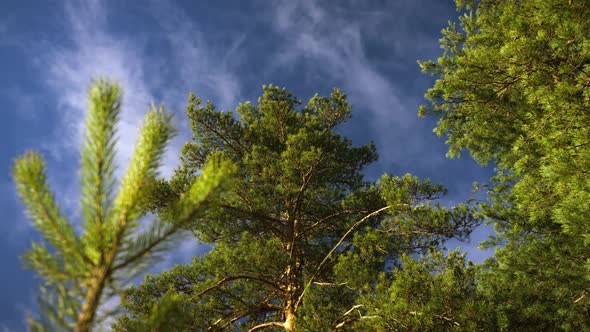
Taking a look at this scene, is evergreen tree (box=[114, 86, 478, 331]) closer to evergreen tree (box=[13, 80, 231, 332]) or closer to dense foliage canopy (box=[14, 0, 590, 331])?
dense foliage canopy (box=[14, 0, 590, 331])

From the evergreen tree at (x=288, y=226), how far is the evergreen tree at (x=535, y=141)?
4.00 feet

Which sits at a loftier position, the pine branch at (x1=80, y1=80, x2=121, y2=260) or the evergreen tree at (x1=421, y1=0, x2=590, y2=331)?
the evergreen tree at (x1=421, y1=0, x2=590, y2=331)

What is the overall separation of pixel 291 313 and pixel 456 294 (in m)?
3.19

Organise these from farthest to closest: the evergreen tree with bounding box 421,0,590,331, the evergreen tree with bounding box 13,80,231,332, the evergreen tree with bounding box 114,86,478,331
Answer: the evergreen tree with bounding box 114,86,478,331, the evergreen tree with bounding box 421,0,590,331, the evergreen tree with bounding box 13,80,231,332

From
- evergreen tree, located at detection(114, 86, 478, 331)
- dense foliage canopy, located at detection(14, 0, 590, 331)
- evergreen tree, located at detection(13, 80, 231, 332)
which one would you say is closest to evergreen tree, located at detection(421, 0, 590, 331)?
dense foliage canopy, located at detection(14, 0, 590, 331)

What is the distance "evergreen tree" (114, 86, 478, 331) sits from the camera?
6.42 meters

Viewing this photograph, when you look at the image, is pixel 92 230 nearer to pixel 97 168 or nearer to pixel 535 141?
pixel 97 168

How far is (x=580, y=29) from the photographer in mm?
4406

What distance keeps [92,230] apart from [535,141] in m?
6.52

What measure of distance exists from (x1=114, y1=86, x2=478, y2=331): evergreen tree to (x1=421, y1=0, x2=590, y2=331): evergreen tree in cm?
122

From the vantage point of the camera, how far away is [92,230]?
1655 mm

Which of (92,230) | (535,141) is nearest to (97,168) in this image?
(92,230)

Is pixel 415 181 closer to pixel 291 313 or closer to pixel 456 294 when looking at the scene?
pixel 456 294

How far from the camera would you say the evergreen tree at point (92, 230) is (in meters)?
1.60
